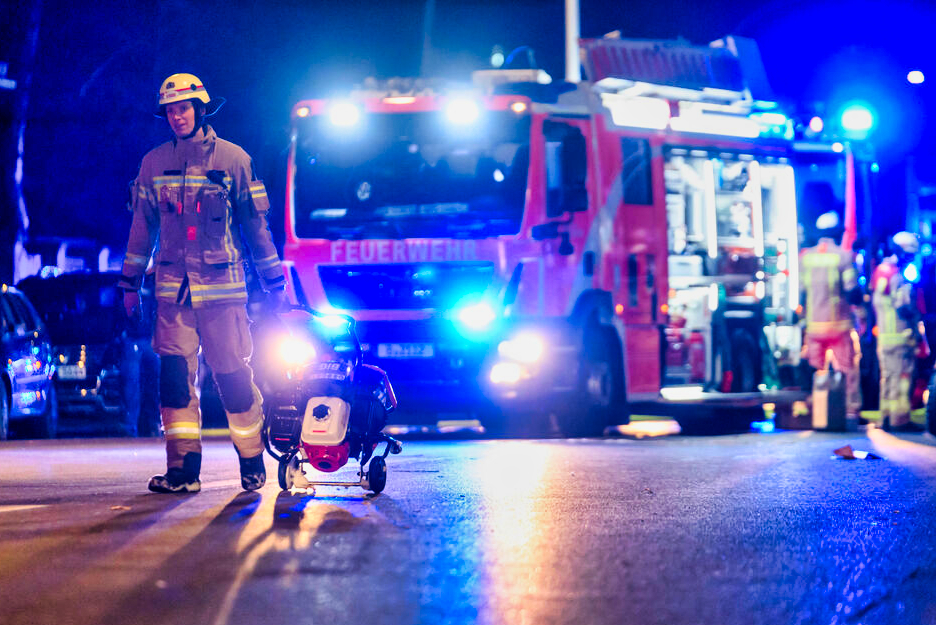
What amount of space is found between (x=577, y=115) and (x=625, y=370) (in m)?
2.39

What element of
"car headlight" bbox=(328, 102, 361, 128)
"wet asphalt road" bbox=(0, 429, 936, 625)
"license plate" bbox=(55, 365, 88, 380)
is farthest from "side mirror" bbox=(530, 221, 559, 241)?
"license plate" bbox=(55, 365, 88, 380)

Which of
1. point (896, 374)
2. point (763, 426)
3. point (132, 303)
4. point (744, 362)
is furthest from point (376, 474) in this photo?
point (763, 426)

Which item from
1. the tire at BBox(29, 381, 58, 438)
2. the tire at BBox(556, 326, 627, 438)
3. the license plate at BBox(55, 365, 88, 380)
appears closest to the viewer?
the tire at BBox(29, 381, 58, 438)

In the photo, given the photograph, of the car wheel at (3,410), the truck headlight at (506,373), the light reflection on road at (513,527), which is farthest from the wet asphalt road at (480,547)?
the truck headlight at (506,373)

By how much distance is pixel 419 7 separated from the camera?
2769cm

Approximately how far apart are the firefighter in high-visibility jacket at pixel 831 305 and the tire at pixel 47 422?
7.49 meters

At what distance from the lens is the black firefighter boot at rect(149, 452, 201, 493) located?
8.45m

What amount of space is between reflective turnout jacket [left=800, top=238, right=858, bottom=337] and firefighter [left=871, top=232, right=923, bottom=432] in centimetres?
34

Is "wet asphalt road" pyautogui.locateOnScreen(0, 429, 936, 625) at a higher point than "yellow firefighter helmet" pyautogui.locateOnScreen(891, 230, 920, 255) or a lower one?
lower

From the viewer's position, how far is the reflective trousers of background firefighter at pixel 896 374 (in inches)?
621

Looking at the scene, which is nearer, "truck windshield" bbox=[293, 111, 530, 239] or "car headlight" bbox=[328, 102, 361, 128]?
"truck windshield" bbox=[293, 111, 530, 239]

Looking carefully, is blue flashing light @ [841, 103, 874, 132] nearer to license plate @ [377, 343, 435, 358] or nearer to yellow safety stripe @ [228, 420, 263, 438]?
license plate @ [377, 343, 435, 358]

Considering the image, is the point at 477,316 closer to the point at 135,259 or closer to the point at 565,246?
the point at 565,246

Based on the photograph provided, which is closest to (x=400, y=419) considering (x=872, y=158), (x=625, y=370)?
(x=625, y=370)
